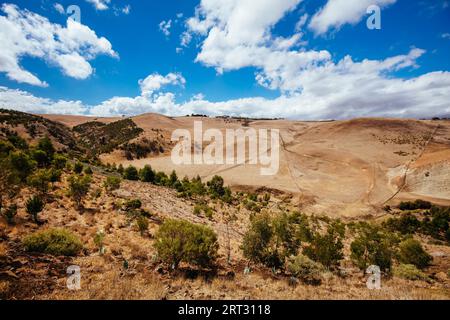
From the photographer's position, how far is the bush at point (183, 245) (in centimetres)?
1087

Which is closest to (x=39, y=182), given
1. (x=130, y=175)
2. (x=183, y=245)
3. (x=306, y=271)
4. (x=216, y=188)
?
(x=183, y=245)

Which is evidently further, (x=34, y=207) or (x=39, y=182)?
(x=39, y=182)

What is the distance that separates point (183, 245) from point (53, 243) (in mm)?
5745

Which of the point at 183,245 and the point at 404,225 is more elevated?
the point at 183,245

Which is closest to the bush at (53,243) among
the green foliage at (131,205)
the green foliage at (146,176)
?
the green foliage at (131,205)

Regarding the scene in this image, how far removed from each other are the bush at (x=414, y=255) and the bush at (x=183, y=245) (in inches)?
693

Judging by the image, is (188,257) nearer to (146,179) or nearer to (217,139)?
(146,179)

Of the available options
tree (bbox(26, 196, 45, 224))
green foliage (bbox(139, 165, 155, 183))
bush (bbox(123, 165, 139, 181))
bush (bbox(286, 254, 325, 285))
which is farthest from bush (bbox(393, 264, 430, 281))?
bush (bbox(123, 165, 139, 181))

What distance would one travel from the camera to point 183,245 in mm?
11305

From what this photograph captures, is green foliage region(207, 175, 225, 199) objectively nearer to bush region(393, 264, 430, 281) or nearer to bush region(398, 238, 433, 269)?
bush region(398, 238, 433, 269)

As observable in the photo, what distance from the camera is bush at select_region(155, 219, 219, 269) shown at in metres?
10.9

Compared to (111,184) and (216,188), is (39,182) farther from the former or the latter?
(216,188)

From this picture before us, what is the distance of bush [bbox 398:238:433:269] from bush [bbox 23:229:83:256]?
24.3 m

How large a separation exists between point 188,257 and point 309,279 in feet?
20.6
